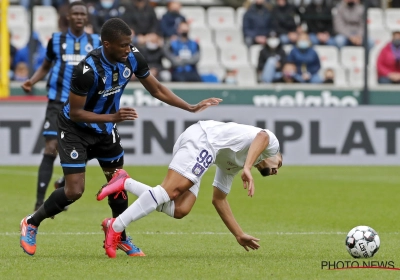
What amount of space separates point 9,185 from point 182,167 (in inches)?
275

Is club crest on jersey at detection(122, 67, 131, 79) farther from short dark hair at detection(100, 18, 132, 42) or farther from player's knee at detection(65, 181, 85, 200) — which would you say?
player's knee at detection(65, 181, 85, 200)

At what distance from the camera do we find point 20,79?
18.1 metres

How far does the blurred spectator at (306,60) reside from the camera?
19625mm

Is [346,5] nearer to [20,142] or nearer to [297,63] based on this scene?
[297,63]

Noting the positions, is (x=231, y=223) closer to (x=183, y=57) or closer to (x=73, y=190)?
(x=73, y=190)

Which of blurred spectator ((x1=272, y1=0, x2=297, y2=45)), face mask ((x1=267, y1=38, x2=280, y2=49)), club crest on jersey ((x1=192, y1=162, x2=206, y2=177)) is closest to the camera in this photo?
club crest on jersey ((x1=192, y1=162, x2=206, y2=177))

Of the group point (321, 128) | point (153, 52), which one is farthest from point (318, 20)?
point (321, 128)

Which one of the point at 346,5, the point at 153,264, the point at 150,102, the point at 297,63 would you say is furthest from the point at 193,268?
the point at 346,5

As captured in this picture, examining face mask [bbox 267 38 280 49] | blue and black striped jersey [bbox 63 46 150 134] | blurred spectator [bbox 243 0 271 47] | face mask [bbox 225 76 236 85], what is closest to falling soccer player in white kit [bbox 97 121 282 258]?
blue and black striped jersey [bbox 63 46 150 134]

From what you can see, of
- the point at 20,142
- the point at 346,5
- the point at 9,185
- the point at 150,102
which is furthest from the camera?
the point at 346,5

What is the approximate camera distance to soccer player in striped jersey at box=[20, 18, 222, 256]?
695 cm

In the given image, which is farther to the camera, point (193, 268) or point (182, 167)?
point (182, 167)

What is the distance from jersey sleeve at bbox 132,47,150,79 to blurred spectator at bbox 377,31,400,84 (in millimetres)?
12951

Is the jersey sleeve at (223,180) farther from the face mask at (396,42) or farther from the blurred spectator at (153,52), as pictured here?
the face mask at (396,42)
